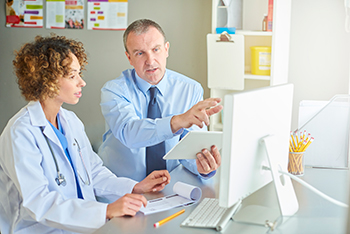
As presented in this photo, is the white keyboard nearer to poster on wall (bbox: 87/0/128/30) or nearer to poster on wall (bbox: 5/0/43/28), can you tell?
poster on wall (bbox: 87/0/128/30)

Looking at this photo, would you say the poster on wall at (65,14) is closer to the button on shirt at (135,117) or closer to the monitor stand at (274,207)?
the button on shirt at (135,117)

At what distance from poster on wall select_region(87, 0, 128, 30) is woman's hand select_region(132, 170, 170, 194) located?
2.09 m

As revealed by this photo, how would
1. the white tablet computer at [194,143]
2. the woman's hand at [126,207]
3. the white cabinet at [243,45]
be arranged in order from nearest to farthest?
the woman's hand at [126,207] < the white tablet computer at [194,143] < the white cabinet at [243,45]

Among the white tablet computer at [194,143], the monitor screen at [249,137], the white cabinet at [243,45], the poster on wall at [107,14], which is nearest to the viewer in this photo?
the monitor screen at [249,137]

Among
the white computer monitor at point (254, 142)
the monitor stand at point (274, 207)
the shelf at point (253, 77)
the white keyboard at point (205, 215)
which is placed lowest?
the white keyboard at point (205, 215)

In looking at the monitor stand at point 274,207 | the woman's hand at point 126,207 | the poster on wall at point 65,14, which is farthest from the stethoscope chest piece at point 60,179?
the poster on wall at point 65,14

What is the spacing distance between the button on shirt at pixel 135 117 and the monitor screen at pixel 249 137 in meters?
0.60

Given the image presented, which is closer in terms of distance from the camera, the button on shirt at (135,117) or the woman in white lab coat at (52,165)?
the woman in white lab coat at (52,165)

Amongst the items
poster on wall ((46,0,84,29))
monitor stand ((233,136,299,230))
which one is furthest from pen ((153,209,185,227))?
poster on wall ((46,0,84,29))

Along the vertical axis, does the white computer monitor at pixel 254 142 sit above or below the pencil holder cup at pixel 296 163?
above

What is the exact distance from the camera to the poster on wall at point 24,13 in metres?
3.61

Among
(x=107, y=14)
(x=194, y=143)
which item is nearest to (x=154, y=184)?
(x=194, y=143)

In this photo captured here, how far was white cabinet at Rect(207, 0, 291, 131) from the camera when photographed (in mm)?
2629

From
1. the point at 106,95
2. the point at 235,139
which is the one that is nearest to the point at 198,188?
the point at 235,139
